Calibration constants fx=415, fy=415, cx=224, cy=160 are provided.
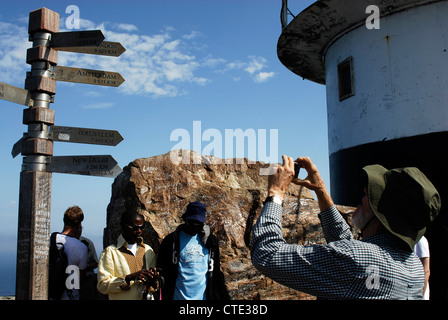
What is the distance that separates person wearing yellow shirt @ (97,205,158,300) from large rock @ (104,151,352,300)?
1.12 m

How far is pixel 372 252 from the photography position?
2.00m

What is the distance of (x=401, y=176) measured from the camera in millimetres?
2096

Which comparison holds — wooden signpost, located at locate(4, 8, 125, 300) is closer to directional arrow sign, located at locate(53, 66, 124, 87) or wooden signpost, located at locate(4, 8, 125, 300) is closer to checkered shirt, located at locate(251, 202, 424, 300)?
directional arrow sign, located at locate(53, 66, 124, 87)

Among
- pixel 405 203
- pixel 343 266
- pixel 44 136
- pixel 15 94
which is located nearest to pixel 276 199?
pixel 343 266

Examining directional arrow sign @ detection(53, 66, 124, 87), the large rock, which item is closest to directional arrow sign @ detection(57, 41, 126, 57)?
directional arrow sign @ detection(53, 66, 124, 87)

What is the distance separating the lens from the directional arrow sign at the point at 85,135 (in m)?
5.10

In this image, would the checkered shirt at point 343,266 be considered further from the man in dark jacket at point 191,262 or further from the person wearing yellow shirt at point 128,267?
the man in dark jacket at point 191,262

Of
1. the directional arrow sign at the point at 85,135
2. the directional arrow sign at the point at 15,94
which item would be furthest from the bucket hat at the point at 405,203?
the directional arrow sign at the point at 15,94

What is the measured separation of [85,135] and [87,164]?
364 millimetres

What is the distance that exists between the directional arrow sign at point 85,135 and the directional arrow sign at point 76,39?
3.39 ft

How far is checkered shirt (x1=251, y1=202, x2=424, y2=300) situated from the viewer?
197cm
